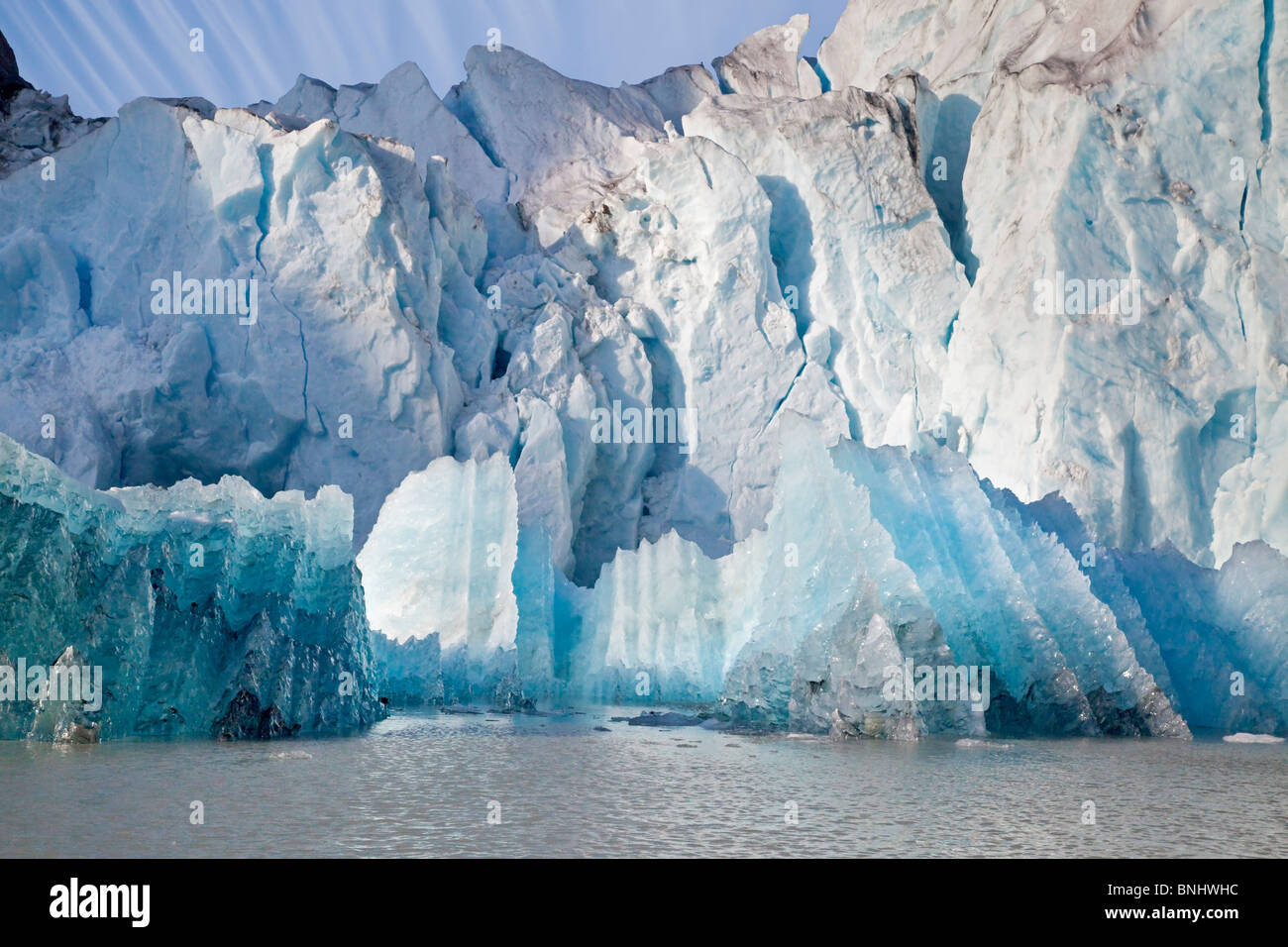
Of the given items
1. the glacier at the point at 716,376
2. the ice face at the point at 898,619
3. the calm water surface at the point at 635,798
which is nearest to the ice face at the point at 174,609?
the glacier at the point at 716,376

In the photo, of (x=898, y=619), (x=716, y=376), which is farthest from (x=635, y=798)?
(x=716, y=376)

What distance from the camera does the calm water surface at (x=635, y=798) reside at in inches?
197

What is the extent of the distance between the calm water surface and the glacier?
1788mm

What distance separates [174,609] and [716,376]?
1527 centimetres

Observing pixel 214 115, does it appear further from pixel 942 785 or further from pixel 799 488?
pixel 942 785

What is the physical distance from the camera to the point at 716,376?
23.9m

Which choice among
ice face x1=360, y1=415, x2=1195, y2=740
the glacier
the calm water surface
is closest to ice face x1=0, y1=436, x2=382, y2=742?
the glacier

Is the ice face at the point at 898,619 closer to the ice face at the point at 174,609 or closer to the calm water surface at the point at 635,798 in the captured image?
the calm water surface at the point at 635,798

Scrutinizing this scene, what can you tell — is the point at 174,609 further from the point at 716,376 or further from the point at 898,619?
the point at 716,376

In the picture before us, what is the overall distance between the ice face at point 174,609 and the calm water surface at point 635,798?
0.76 metres

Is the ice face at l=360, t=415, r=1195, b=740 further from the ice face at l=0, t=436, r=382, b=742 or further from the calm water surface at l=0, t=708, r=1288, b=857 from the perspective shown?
the ice face at l=0, t=436, r=382, b=742

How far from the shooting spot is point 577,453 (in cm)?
2239

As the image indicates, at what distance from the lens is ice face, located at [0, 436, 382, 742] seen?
9461mm
